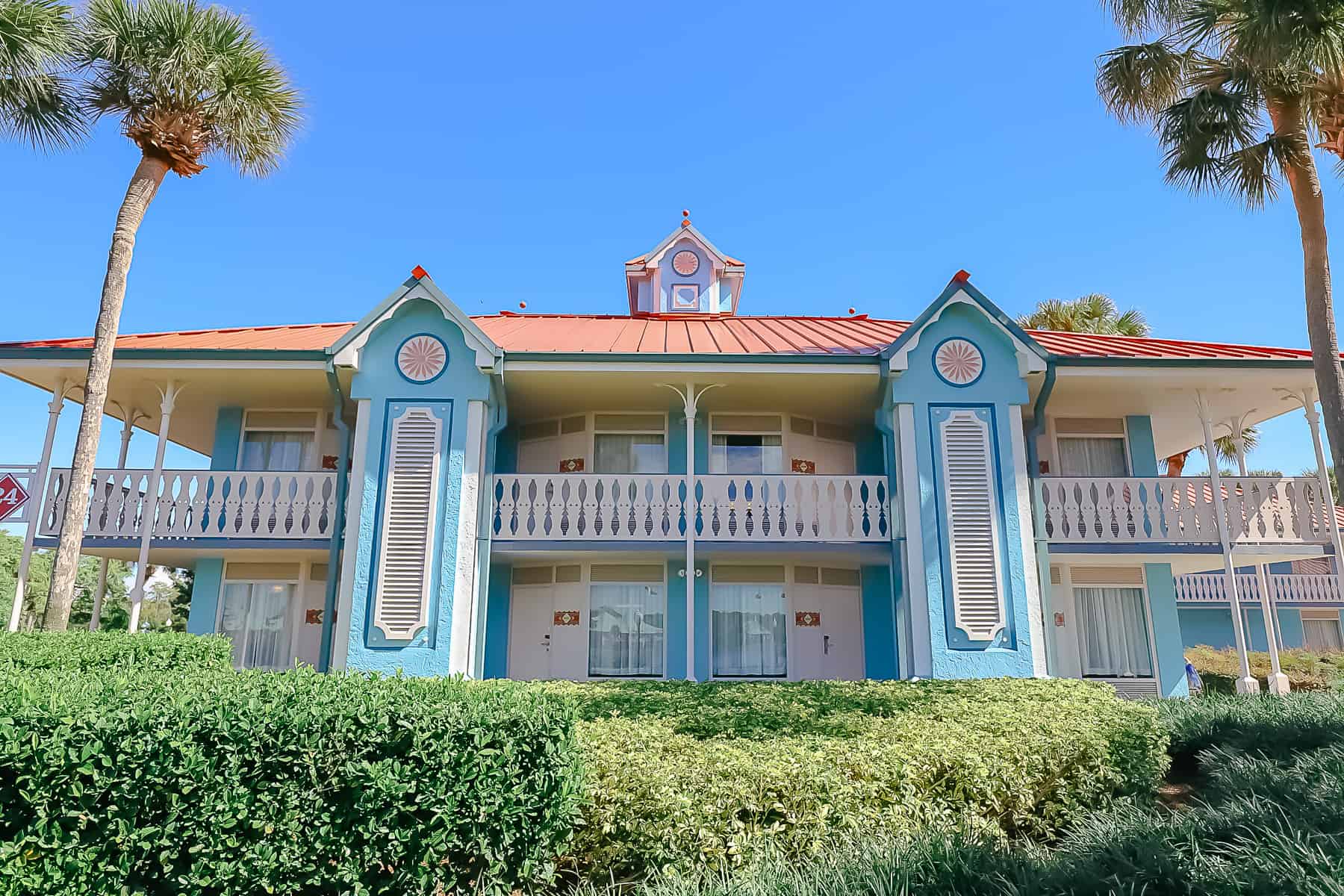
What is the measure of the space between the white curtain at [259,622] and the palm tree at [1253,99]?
16478mm

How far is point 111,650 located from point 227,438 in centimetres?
731

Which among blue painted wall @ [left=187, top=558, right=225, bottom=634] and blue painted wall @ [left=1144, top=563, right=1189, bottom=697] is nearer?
blue painted wall @ [left=187, top=558, right=225, bottom=634]

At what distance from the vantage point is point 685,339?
52.2 feet

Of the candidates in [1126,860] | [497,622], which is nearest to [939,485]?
[497,622]

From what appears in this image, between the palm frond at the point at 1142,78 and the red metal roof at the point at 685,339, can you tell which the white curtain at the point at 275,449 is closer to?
the red metal roof at the point at 685,339

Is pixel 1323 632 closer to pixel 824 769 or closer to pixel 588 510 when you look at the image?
pixel 588 510

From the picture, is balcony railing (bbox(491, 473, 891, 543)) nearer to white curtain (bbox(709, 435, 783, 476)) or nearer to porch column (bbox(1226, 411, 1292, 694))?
white curtain (bbox(709, 435, 783, 476))

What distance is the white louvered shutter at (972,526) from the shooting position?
12.8m

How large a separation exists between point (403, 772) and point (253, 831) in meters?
0.83

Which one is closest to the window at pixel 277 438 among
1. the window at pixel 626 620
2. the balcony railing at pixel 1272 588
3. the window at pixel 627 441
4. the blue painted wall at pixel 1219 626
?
the window at pixel 627 441

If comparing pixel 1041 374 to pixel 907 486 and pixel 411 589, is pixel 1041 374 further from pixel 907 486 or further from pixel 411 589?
pixel 411 589

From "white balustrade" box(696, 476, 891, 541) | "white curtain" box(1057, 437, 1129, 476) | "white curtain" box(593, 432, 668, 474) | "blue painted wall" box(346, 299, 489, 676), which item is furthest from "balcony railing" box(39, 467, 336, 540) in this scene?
"white curtain" box(1057, 437, 1129, 476)

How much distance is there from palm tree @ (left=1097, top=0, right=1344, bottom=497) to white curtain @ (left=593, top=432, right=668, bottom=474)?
955 centimetres

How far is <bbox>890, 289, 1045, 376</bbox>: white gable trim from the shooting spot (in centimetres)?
1365
